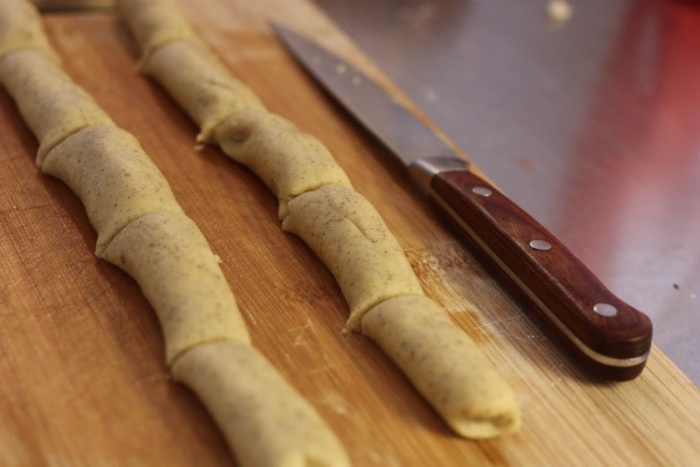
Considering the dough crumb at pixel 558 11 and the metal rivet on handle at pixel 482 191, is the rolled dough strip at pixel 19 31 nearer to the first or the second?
the metal rivet on handle at pixel 482 191

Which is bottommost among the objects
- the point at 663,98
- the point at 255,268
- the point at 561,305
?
the point at 255,268

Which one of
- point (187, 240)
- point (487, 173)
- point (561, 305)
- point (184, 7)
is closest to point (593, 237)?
point (487, 173)

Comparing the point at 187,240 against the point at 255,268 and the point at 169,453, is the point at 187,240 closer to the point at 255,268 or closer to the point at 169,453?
the point at 255,268

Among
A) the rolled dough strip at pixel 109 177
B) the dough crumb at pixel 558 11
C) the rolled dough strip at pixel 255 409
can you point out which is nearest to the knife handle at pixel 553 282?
the rolled dough strip at pixel 255 409

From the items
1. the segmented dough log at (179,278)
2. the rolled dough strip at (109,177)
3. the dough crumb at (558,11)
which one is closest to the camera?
the segmented dough log at (179,278)

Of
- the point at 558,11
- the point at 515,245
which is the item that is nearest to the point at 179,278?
the point at 515,245

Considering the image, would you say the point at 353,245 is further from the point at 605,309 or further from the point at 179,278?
the point at 605,309
